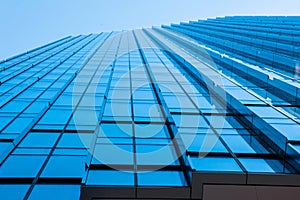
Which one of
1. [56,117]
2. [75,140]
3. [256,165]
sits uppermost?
[256,165]

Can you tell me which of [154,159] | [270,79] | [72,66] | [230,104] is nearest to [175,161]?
[154,159]

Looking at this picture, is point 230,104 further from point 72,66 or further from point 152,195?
point 72,66

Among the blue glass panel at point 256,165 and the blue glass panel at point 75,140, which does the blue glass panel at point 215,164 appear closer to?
the blue glass panel at point 256,165

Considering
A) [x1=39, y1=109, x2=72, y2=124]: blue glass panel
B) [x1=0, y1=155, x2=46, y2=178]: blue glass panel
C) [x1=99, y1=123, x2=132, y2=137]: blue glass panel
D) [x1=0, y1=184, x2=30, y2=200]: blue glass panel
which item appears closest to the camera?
[x1=0, y1=184, x2=30, y2=200]: blue glass panel

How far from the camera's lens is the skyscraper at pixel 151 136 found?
44.4 ft

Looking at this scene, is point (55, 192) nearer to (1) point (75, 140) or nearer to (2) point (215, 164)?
(1) point (75, 140)

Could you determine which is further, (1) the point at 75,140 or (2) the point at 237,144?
(1) the point at 75,140

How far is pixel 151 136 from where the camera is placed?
704 inches

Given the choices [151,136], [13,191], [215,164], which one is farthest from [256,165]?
[13,191]

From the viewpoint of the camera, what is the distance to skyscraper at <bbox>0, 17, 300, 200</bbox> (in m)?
13.5

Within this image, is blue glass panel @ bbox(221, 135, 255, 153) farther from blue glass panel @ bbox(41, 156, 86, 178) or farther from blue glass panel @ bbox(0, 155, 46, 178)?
blue glass panel @ bbox(0, 155, 46, 178)

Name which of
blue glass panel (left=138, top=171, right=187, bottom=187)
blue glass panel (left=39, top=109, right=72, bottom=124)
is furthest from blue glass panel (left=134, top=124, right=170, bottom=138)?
blue glass panel (left=39, top=109, right=72, bottom=124)

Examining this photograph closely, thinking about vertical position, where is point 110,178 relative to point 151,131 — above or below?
below

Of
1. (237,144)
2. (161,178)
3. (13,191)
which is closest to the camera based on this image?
(13,191)
